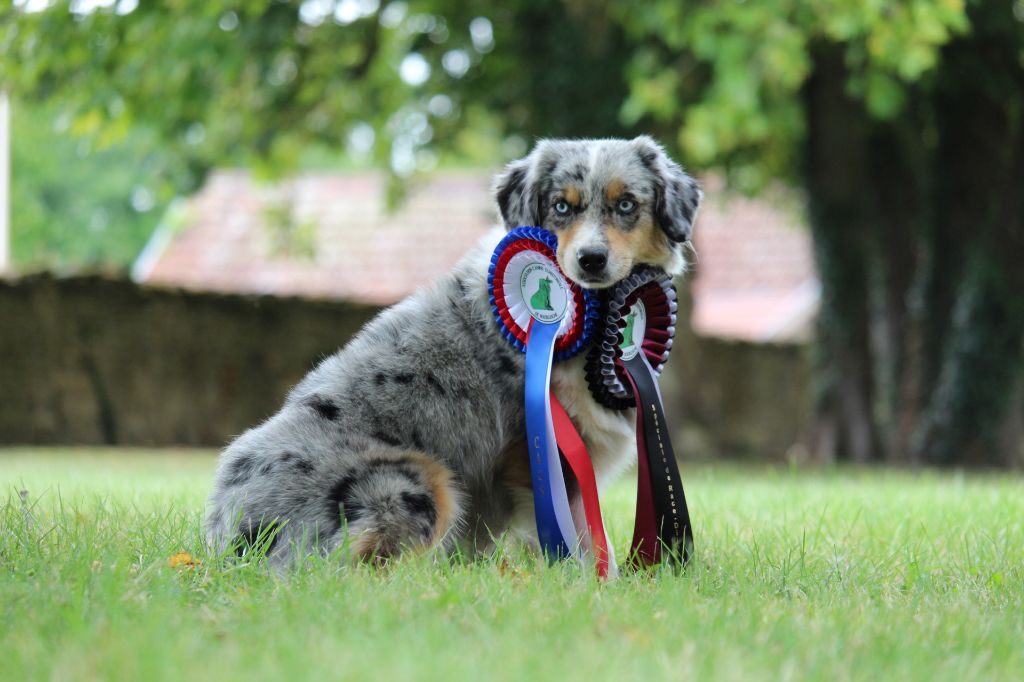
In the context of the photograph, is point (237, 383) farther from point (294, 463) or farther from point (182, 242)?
point (182, 242)

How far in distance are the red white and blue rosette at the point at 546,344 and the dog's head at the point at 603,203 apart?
125 mm

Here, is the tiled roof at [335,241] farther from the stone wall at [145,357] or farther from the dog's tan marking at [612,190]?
the dog's tan marking at [612,190]

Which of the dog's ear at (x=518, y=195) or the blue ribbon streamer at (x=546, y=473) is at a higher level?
the dog's ear at (x=518, y=195)

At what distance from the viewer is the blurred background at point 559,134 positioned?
1180 centimetres

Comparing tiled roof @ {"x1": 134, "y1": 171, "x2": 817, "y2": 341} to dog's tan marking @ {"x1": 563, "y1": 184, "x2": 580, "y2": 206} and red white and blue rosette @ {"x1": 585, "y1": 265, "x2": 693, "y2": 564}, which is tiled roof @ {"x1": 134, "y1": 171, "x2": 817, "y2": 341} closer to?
dog's tan marking @ {"x1": 563, "y1": 184, "x2": 580, "y2": 206}

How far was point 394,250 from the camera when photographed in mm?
34562

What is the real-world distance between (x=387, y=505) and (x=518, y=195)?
1.73m

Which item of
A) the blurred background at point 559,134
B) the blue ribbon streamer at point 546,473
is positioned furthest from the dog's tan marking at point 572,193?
the blurred background at point 559,134

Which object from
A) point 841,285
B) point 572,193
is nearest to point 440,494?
point 572,193

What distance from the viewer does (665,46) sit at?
1249cm

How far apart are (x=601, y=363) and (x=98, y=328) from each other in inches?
465

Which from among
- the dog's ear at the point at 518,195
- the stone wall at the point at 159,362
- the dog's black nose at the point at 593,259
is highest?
the dog's ear at the point at 518,195

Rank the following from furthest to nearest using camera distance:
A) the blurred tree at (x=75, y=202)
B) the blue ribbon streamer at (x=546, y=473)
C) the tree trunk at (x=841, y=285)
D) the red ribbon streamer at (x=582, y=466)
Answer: the blurred tree at (x=75, y=202), the tree trunk at (x=841, y=285), the red ribbon streamer at (x=582, y=466), the blue ribbon streamer at (x=546, y=473)

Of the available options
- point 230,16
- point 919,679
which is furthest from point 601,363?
point 230,16
